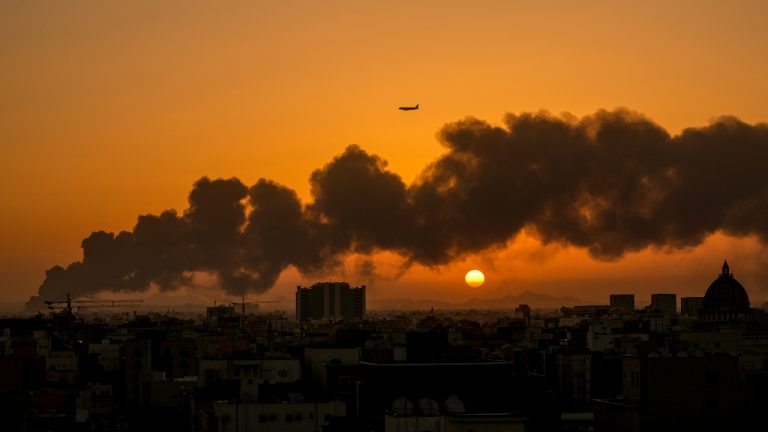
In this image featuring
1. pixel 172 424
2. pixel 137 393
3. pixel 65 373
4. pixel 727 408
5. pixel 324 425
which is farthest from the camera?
pixel 65 373

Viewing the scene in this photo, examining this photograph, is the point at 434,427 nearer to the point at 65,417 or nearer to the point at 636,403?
the point at 636,403

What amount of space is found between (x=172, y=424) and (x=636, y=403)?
39.1m

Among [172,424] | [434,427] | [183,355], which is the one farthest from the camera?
[183,355]

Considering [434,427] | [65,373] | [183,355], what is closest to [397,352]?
[434,427]

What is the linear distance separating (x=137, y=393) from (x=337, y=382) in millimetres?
38553

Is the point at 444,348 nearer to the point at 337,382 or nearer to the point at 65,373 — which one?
the point at 337,382

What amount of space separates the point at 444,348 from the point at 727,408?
70.9 ft

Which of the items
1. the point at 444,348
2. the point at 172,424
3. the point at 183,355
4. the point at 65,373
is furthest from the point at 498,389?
the point at 183,355

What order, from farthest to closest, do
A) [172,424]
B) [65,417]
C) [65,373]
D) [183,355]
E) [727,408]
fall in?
[183,355] < [65,373] < [172,424] < [65,417] < [727,408]

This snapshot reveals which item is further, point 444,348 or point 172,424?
point 172,424

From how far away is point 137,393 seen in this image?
403ft

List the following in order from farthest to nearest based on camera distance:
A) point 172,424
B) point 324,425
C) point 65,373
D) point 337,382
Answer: point 65,373, point 172,424, point 337,382, point 324,425

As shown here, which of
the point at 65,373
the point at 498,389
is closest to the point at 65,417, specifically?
the point at 498,389

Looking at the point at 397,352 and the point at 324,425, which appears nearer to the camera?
the point at 324,425
